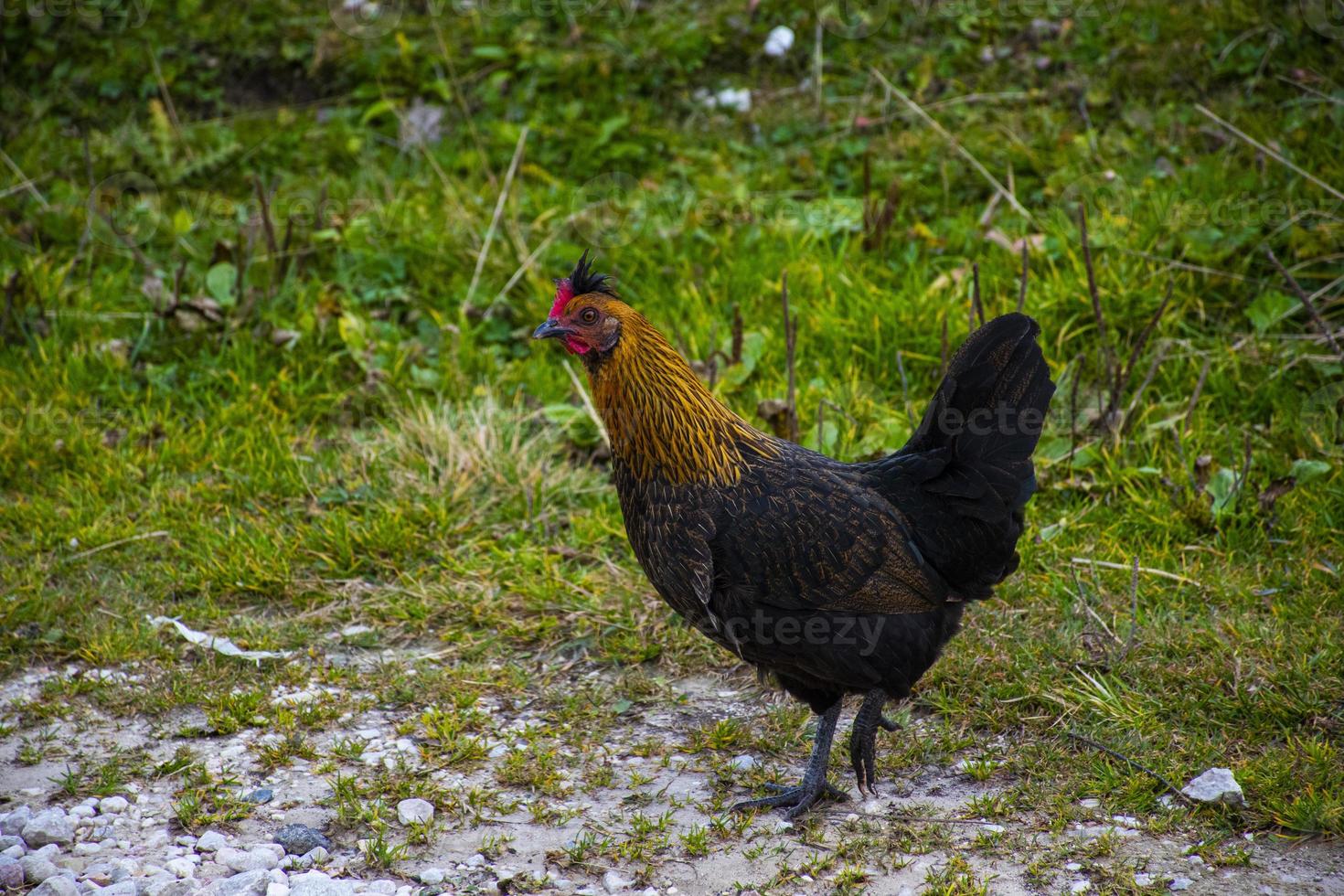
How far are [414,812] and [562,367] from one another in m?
2.80

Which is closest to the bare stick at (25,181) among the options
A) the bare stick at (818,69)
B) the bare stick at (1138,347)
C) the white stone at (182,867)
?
the bare stick at (818,69)

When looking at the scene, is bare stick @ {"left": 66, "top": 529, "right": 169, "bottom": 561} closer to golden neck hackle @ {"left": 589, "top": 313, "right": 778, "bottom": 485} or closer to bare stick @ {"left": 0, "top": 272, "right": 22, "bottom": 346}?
bare stick @ {"left": 0, "top": 272, "right": 22, "bottom": 346}

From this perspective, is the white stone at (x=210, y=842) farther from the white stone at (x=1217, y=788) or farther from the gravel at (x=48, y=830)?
the white stone at (x=1217, y=788)

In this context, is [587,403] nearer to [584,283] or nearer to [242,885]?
[584,283]

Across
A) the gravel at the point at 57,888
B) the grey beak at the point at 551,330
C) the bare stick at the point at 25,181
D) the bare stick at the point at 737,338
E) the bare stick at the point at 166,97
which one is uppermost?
the bare stick at the point at 166,97

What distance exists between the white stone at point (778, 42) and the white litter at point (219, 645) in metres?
4.86

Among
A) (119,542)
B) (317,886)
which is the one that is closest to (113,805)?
(317,886)

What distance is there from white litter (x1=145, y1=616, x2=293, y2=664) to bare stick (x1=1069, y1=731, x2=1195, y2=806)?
2734 millimetres

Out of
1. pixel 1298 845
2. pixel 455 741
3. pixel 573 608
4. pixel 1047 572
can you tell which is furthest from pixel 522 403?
pixel 1298 845

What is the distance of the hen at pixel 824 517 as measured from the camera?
3.19 meters

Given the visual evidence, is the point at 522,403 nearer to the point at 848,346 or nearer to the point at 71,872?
the point at 848,346

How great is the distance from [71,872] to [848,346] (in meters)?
3.75

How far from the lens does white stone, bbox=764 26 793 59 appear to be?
7.19m

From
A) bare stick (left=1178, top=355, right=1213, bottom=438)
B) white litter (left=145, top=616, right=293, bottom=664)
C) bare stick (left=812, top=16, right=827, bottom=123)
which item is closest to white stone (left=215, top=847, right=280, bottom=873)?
white litter (left=145, top=616, right=293, bottom=664)
